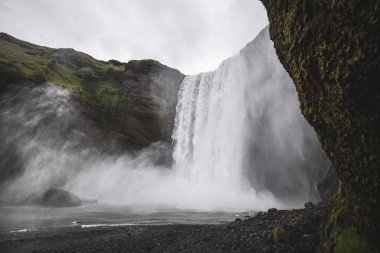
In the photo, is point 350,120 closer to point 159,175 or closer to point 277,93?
point 277,93

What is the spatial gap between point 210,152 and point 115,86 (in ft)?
92.3

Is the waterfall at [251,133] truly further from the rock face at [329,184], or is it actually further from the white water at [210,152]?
the rock face at [329,184]

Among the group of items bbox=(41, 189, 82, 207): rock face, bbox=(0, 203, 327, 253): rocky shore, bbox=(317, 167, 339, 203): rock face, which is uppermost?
bbox=(317, 167, 339, 203): rock face

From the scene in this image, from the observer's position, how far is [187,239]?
1273 centimetres

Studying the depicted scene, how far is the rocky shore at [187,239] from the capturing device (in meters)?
10.2

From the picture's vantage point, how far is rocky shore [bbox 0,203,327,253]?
33.6 feet

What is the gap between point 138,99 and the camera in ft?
194

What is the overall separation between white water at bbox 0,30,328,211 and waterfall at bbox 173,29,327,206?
160mm

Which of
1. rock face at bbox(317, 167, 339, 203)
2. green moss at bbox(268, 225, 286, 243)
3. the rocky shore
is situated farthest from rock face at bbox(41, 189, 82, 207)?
green moss at bbox(268, 225, 286, 243)

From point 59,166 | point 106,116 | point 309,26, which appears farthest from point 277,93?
point 309,26

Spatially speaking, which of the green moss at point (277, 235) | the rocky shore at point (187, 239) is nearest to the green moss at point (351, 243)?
the rocky shore at point (187, 239)

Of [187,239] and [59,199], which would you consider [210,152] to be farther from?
[187,239]

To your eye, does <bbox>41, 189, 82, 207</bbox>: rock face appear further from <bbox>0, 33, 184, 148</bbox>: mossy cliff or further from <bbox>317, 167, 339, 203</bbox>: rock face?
<bbox>317, 167, 339, 203</bbox>: rock face

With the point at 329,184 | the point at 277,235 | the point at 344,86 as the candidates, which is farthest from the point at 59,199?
the point at 344,86
